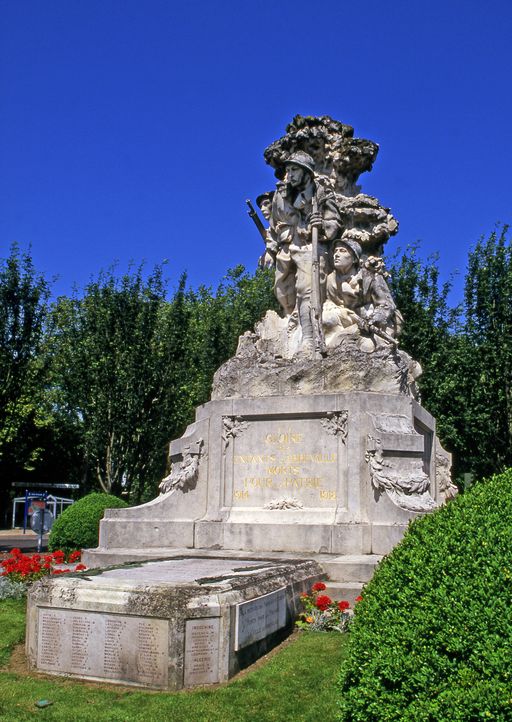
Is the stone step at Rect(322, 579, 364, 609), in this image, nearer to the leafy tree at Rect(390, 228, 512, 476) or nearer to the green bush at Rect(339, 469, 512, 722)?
the green bush at Rect(339, 469, 512, 722)

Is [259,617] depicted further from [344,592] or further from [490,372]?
[490,372]

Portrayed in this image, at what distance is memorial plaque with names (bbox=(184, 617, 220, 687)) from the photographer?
6129mm

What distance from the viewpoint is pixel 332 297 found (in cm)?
1343

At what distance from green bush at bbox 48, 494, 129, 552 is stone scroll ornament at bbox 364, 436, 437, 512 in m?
6.68

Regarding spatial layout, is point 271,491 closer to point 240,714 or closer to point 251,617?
point 251,617

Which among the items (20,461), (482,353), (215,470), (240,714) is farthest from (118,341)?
(240,714)

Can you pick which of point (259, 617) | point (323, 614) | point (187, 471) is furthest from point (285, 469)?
point (259, 617)

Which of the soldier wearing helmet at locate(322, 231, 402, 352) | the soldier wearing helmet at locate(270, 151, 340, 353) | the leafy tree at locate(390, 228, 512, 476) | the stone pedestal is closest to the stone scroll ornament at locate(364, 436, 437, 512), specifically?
the stone pedestal

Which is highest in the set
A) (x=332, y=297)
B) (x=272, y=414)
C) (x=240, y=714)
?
(x=332, y=297)

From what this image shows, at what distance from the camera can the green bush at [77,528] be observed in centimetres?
1495

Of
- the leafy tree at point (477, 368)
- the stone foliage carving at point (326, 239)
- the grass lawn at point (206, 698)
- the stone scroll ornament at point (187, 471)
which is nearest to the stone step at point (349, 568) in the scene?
the grass lawn at point (206, 698)

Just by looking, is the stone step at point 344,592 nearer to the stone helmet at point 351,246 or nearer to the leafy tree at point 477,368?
the stone helmet at point 351,246

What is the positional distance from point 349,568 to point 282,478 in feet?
7.82

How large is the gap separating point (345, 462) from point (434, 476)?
3.11m
